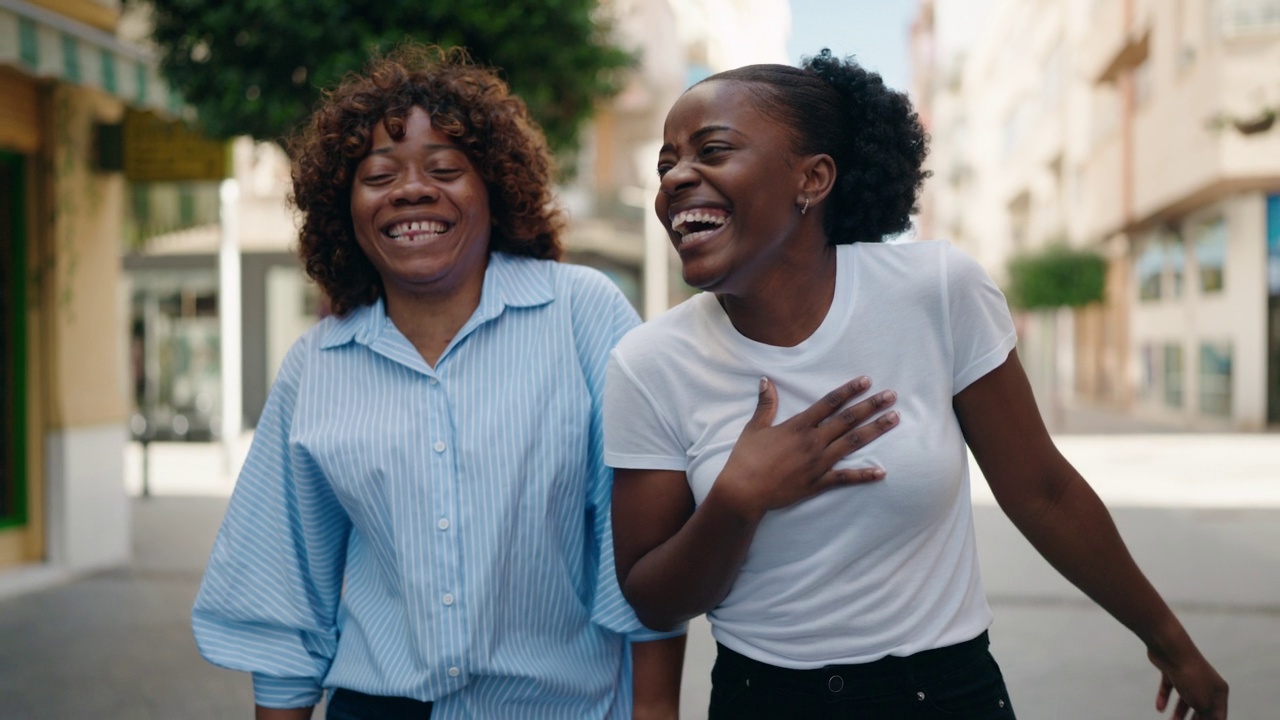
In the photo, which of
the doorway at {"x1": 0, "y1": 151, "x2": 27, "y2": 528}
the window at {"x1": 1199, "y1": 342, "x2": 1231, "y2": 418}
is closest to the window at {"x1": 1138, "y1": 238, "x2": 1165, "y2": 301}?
the window at {"x1": 1199, "y1": 342, "x2": 1231, "y2": 418}

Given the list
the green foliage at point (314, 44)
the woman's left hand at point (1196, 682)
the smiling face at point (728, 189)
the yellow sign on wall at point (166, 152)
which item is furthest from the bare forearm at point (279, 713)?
the yellow sign on wall at point (166, 152)

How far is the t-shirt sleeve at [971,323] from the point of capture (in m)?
1.77

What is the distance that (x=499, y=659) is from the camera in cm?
199

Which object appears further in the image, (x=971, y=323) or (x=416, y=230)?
(x=416, y=230)

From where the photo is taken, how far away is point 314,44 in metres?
6.57

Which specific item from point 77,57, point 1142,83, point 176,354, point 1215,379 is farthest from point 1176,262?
point 77,57

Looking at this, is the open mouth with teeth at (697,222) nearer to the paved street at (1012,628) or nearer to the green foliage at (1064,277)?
the paved street at (1012,628)

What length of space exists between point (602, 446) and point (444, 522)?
0.30m

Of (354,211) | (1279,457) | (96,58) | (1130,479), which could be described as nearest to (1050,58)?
(1279,457)

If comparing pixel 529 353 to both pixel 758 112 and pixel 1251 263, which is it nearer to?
pixel 758 112

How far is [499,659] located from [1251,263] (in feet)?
67.8

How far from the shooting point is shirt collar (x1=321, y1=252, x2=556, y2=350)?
2.14 metres

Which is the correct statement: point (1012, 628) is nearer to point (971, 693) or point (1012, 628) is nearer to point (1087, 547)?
point (1087, 547)

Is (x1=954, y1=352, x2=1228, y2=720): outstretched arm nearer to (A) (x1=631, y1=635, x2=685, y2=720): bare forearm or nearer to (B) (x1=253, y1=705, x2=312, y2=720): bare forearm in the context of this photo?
(A) (x1=631, y1=635, x2=685, y2=720): bare forearm
